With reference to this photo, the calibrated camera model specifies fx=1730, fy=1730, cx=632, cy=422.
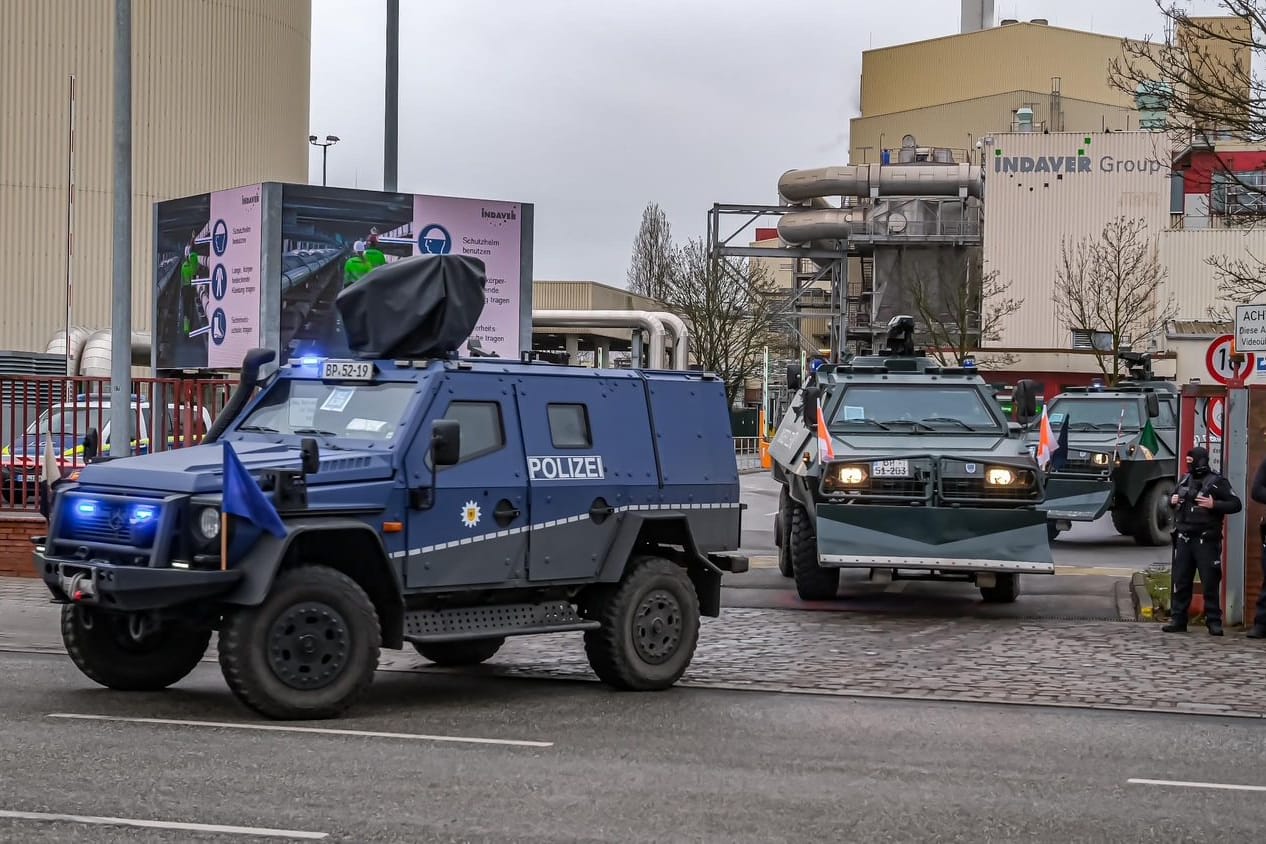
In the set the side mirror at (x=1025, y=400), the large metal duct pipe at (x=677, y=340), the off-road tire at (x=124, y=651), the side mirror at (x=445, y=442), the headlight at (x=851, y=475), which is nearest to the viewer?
the side mirror at (x=445, y=442)

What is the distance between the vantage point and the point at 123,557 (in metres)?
9.65

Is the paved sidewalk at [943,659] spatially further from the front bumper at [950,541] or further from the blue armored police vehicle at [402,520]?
the blue armored police vehicle at [402,520]

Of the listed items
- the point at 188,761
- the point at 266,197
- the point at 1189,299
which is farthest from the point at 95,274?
the point at 188,761

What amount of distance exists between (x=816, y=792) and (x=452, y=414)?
388cm

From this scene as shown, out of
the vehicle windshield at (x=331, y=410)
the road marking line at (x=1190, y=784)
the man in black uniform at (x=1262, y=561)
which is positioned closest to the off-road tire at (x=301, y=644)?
the vehicle windshield at (x=331, y=410)

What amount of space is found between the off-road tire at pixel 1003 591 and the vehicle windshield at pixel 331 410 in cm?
805

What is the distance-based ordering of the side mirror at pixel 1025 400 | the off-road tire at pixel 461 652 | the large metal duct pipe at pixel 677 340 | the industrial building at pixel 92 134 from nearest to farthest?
1. the off-road tire at pixel 461 652
2. the side mirror at pixel 1025 400
3. the large metal duct pipe at pixel 677 340
4. the industrial building at pixel 92 134

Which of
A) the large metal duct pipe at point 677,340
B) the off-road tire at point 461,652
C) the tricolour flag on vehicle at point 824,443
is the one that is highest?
the large metal duct pipe at point 677,340

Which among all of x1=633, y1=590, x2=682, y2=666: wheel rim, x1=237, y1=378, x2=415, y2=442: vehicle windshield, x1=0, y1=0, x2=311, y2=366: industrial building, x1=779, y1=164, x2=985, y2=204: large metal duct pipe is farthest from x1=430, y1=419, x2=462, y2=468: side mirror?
x1=779, y1=164, x2=985, y2=204: large metal duct pipe

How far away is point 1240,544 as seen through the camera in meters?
15.1

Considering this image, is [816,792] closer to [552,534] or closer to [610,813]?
[610,813]

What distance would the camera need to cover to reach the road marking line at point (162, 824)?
22.3ft

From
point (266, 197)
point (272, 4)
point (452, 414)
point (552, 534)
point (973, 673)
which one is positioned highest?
point (272, 4)

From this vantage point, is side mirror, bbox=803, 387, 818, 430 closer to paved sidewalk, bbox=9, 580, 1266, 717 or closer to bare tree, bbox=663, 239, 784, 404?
paved sidewalk, bbox=9, 580, 1266, 717
